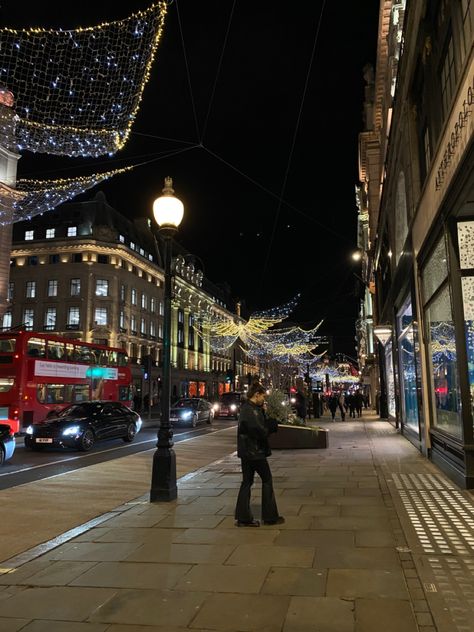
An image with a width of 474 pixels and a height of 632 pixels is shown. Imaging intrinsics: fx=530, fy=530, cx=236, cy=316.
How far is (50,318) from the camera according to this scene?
60.7m

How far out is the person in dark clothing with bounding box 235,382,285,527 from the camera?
6.77 meters

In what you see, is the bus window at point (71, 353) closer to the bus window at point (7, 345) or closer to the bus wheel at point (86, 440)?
the bus window at point (7, 345)

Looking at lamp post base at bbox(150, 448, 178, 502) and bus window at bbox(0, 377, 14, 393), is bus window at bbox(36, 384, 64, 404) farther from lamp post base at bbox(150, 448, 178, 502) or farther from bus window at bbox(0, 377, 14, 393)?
lamp post base at bbox(150, 448, 178, 502)

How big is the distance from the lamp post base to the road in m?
3.81

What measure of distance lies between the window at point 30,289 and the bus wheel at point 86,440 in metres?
49.4

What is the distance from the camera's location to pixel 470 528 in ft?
21.0

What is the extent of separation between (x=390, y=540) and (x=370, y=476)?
4.66 meters

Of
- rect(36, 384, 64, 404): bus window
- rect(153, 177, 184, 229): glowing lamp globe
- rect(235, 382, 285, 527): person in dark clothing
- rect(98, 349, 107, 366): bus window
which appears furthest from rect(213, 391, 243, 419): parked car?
rect(235, 382, 285, 527): person in dark clothing

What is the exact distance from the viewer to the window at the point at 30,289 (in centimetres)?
6209

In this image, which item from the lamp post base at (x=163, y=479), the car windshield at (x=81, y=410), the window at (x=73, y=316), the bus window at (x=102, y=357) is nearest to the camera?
the lamp post base at (x=163, y=479)

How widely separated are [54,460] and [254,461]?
9.63m

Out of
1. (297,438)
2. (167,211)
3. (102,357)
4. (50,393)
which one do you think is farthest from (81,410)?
(167,211)

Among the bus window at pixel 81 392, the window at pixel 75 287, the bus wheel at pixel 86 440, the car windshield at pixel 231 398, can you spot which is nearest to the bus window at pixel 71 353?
the bus window at pixel 81 392

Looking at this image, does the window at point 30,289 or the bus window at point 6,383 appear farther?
the window at point 30,289
